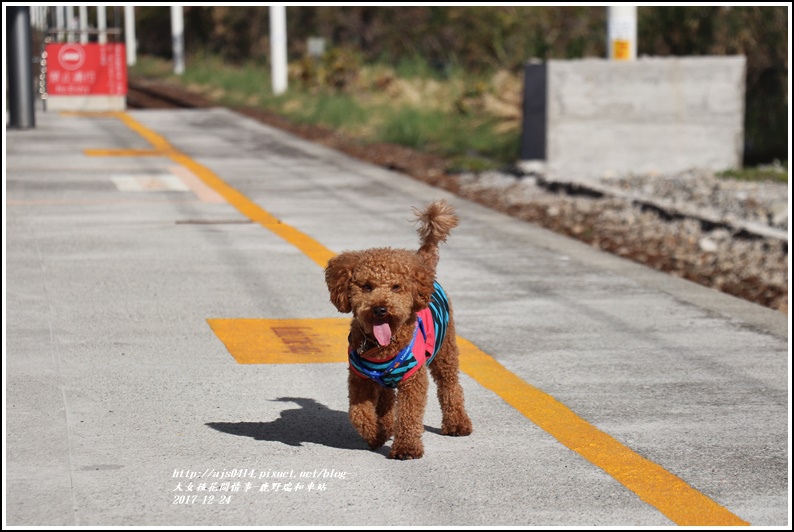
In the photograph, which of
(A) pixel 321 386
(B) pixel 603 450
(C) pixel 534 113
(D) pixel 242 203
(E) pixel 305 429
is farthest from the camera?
(C) pixel 534 113

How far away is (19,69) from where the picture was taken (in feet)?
84.3

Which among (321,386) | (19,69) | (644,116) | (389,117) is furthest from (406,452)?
(19,69)

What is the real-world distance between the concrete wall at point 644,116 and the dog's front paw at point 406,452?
1245 cm

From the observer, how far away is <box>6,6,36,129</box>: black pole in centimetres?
2530

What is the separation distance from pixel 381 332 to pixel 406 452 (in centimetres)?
72

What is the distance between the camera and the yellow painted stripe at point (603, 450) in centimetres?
571

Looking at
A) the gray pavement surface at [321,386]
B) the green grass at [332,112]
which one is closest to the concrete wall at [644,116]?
the gray pavement surface at [321,386]

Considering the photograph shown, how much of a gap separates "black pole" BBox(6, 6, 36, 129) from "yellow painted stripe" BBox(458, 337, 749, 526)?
18524 mm

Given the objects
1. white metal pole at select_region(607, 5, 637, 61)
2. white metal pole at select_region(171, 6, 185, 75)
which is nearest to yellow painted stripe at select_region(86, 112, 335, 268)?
white metal pole at select_region(607, 5, 637, 61)

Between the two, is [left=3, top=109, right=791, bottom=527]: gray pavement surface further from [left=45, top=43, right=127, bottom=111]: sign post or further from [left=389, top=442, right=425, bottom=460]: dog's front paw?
[left=45, top=43, right=127, bottom=111]: sign post

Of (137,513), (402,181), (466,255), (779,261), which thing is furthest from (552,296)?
(402,181)

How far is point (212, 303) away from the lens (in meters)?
10.1

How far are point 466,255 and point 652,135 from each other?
6832mm

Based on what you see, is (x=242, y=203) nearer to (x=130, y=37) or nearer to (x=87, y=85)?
(x=87, y=85)
